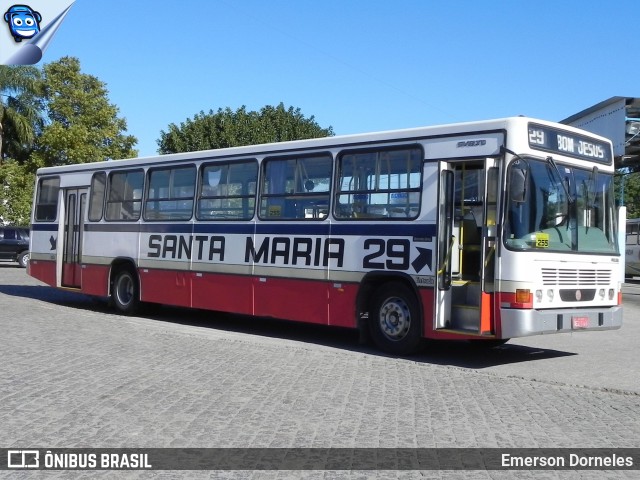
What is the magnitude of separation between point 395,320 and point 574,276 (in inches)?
99.5

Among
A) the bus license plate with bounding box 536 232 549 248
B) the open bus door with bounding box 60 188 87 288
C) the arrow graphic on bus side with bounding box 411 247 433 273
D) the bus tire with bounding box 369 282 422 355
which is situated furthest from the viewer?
the open bus door with bounding box 60 188 87 288

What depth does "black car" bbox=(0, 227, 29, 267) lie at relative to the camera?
36.2m

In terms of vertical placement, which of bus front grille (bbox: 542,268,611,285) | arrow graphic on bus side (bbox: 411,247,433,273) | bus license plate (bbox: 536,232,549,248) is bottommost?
bus front grille (bbox: 542,268,611,285)

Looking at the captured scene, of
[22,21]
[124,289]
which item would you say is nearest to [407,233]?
[124,289]

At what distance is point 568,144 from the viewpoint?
1133 centimetres

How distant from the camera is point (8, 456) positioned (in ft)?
19.7

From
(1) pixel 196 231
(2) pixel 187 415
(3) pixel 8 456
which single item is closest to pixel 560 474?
(2) pixel 187 415

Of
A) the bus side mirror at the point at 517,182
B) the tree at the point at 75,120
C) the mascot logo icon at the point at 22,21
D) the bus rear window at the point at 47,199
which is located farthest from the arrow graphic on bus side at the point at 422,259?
the tree at the point at 75,120

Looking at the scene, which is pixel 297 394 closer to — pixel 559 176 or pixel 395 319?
pixel 395 319

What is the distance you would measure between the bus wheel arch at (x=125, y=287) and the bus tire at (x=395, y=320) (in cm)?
635

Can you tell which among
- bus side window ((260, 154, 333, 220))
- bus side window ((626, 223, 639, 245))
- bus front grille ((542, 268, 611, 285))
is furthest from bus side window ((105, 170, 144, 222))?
bus side window ((626, 223, 639, 245))

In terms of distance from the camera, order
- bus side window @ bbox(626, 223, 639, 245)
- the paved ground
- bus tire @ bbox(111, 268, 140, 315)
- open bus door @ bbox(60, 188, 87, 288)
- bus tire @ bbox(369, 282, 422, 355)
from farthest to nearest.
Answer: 1. bus side window @ bbox(626, 223, 639, 245)
2. open bus door @ bbox(60, 188, 87, 288)
3. bus tire @ bbox(111, 268, 140, 315)
4. bus tire @ bbox(369, 282, 422, 355)
5. the paved ground

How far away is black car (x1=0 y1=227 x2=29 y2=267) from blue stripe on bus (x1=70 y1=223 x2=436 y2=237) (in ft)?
66.5

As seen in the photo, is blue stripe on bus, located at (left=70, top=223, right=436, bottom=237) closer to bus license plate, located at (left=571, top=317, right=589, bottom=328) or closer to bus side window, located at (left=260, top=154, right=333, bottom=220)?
bus side window, located at (left=260, top=154, right=333, bottom=220)
